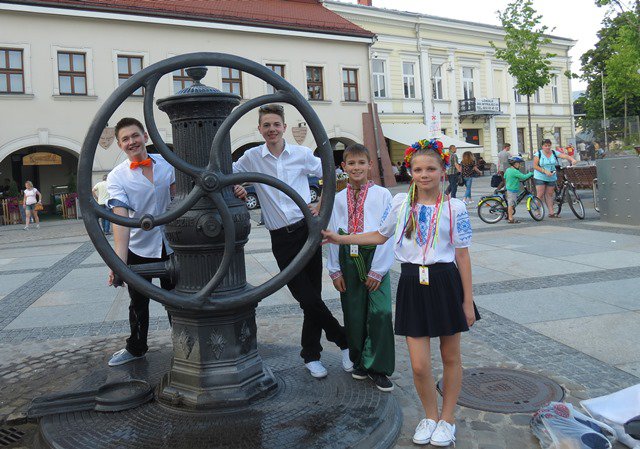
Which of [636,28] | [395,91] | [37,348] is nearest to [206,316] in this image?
[37,348]

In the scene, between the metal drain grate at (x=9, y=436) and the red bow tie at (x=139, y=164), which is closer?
the metal drain grate at (x=9, y=436)

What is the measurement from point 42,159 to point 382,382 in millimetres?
24486

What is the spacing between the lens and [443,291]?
9.23 ft

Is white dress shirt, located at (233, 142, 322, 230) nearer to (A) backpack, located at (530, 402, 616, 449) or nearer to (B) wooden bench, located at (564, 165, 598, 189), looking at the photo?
(A) backpack, located at (530, 402, 616, 449)

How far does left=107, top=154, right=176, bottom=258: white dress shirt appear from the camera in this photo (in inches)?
142

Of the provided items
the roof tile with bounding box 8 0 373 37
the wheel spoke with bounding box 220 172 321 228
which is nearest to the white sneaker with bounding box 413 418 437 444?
the wheel spoke with bounding box 220 172 321 228

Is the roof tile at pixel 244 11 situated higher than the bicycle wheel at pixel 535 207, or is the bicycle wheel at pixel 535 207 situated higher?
the roof tile at pixel 244 11

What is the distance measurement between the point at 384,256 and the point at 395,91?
32.2m

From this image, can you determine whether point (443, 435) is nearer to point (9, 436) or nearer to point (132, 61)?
point (9, 436)

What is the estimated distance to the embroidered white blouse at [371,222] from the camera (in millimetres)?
3436

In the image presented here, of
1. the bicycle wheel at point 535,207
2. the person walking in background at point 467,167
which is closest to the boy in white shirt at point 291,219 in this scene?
the bicycle wheel at point 535,207

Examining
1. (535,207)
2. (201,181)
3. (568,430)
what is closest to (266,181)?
(201,181)

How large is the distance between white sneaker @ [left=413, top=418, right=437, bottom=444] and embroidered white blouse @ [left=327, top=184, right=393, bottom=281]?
0.87 meters

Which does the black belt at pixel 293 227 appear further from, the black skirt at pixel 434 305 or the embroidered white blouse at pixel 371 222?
the black skirt at pixel 434 305
